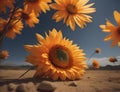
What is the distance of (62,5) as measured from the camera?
3.25 metres

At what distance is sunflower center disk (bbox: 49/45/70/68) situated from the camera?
3402 millimetres

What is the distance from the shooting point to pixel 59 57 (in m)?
3.51

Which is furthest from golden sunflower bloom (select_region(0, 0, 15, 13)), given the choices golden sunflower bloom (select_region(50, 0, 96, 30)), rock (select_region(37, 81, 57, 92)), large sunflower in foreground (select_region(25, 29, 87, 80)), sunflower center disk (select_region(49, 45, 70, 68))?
rock (select_region(37, 81, 57, 92))

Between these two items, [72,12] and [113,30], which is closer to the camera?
[113,30]

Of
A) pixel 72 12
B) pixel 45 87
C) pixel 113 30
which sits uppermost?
pixel 72 12

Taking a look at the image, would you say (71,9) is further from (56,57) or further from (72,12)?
(56,57)

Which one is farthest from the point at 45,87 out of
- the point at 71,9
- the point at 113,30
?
the point at 71,9

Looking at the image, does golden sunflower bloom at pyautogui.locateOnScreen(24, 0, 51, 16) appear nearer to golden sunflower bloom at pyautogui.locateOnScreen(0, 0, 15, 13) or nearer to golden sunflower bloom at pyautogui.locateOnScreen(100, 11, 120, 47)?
golden sunflower bloom at pyautogui.locateOnScreen(0, 0, 15, 13)

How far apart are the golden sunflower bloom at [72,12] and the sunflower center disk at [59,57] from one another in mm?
475

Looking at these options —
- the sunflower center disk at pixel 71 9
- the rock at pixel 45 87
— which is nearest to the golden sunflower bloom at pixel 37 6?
the sunflower center disk at pixel 71 9

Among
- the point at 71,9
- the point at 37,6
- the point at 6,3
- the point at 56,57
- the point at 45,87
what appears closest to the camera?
the point at 45,87

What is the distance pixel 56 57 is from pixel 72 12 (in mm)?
638

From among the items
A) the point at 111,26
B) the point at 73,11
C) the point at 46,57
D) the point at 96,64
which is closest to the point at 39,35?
the point at 46,57

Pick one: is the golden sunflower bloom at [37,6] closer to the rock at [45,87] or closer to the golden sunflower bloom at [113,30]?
the golden sunflower bloom at [113,30]
